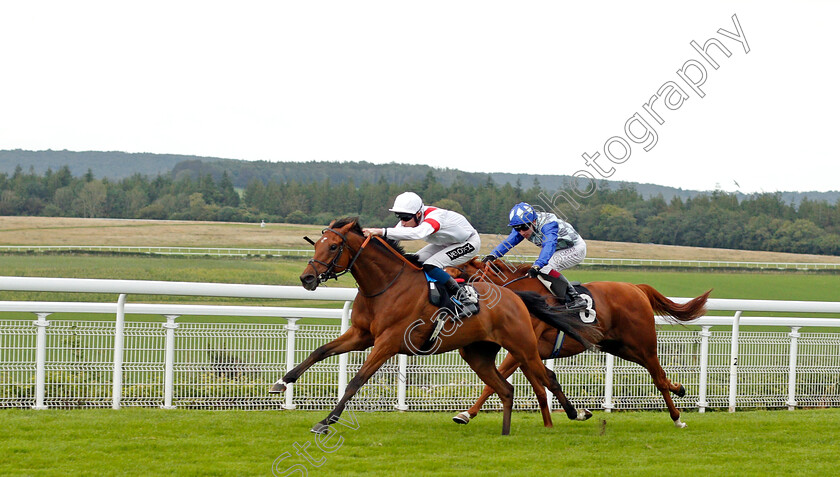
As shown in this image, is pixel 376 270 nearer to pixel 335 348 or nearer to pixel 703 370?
pixel 335 348

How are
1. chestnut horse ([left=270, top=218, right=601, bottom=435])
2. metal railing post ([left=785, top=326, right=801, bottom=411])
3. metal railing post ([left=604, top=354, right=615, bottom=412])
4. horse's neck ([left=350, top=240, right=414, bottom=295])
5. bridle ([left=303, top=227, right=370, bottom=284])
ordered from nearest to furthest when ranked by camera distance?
bridle ([left=303, top=227, right=370, bottom=284]) < chestnut horse ([left=270, top=218, right=601, bottom=435]) < horse's neck ([left=350, top=240, right=414, bottom=295]) < metal railing post ([left=604, top=354, right=615, bottom=412]) < metal railing post ([left=785, top=326, right=801, bottom=411])

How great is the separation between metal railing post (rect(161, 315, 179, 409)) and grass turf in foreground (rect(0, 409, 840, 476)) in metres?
0.32

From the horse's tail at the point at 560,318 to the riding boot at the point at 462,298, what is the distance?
64 cm

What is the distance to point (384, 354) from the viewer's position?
17.7ft

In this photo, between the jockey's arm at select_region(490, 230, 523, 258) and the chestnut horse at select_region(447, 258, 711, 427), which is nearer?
the chestnut horse at select_region(447, 258, 711, 427)

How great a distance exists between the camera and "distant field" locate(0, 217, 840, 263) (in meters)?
48.4

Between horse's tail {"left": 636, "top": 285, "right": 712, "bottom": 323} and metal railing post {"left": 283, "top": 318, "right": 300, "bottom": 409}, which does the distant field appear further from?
metal railing post {"left": 283, "top": 318, "right": 300, "bottom": 409}

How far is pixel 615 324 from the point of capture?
22.0ft

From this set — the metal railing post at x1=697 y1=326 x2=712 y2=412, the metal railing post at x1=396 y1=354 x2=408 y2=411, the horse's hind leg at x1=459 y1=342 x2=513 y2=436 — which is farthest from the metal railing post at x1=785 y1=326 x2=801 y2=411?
the metal railing post at x1=396 y1=354 x2=408 y2=411

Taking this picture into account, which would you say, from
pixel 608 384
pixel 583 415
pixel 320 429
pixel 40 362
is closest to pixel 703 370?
pixel 608 384

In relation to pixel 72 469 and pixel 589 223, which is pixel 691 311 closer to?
pixel 72 469

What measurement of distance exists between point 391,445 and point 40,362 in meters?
2.80

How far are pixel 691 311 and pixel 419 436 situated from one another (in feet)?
9.41

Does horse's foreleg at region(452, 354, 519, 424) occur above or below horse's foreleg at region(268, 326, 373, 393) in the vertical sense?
below
